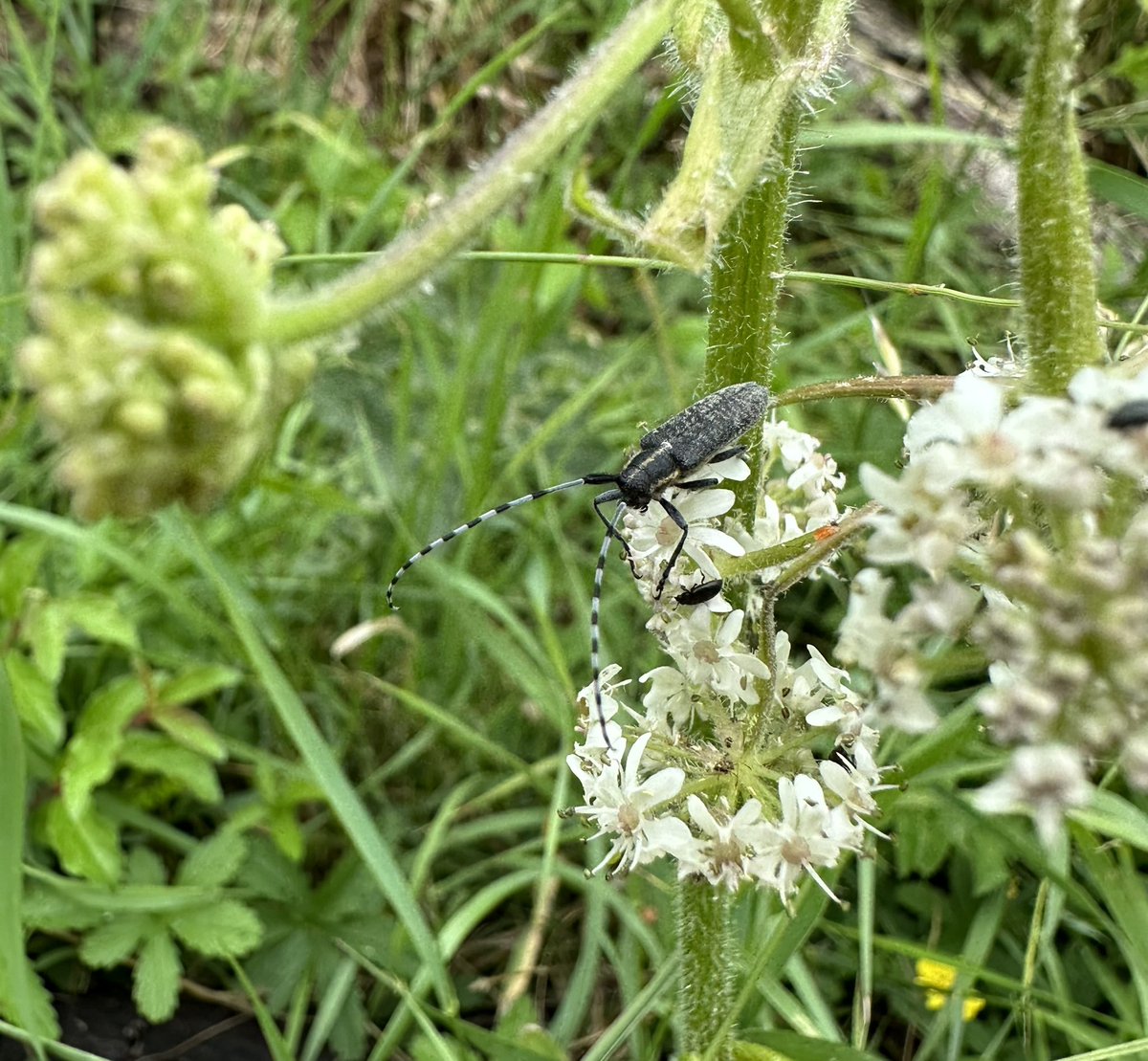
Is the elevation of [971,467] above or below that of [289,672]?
above

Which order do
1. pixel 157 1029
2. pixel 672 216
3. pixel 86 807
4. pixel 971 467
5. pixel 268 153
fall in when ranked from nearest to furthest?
pixel 971 467, pixel 672 216, pixel 86 807, pixel 157 1029, pixel 268 153

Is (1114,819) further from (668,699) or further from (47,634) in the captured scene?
(47,634)

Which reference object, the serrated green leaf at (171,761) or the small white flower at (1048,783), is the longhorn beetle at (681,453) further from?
the serrated green leaf at (171,761)

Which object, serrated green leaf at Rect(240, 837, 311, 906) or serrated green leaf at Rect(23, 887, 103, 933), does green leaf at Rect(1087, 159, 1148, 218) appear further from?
serrated green leaf at Rect(23, 887, 103, 933)

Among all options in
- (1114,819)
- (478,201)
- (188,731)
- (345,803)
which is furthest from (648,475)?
(188,731)

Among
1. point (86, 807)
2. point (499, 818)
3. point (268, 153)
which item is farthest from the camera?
point (268, 153)

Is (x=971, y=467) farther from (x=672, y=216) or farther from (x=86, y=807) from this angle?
(x=86, y=807)

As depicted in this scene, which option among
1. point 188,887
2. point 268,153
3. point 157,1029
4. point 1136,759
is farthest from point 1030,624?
point 268,153
